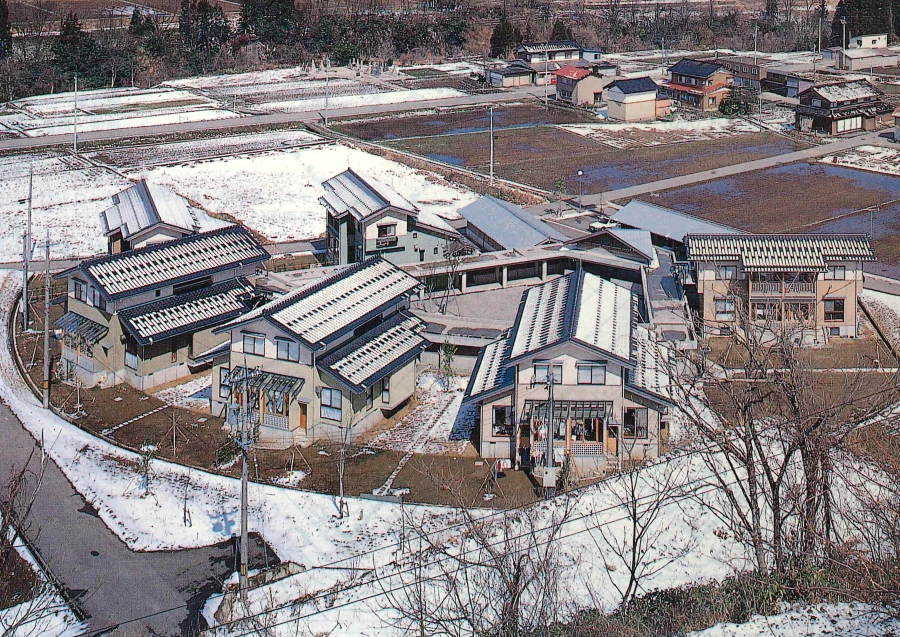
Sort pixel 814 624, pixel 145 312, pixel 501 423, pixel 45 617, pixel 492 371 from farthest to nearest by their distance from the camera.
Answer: pixel 145 312 → pixel 492 371 → pixel 501 423 → pixel 45 617 → pixel 814 624

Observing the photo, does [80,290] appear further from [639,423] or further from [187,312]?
[639,423]

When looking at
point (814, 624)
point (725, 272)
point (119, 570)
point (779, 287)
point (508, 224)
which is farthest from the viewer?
point (508, 224)

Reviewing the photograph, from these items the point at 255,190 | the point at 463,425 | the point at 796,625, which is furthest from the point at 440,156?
the point at 796,625

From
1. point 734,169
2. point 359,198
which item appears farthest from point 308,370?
point 734,169

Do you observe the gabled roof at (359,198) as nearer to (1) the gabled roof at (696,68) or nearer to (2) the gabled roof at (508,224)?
(2) the gabled roof at (508,224)

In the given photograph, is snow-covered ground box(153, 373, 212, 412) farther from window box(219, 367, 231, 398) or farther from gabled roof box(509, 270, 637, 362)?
gabled roof box(509, 270, 637, 362)

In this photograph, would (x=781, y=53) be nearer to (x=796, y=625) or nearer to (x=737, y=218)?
(x=737, y=218)

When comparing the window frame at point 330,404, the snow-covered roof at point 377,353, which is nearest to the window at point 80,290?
the snow-covered roof at point 377,353
